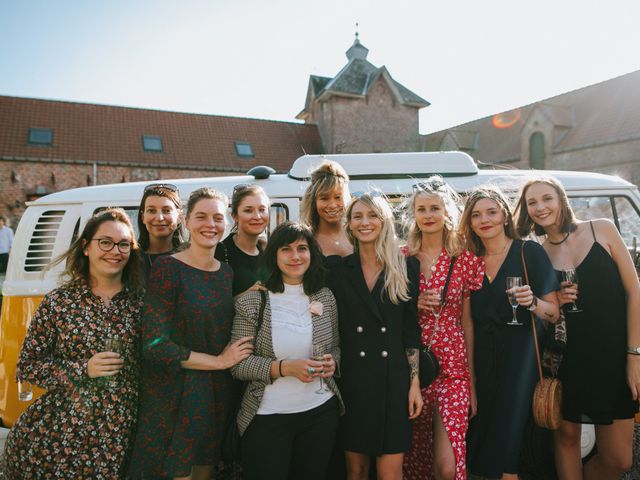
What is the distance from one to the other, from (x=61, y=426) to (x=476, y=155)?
33.0 meters

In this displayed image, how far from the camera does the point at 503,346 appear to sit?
271 cm

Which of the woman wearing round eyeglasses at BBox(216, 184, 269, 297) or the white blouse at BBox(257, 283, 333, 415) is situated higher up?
the woman wearing round eyeglasses at BBox(216, 184, 269, 297)

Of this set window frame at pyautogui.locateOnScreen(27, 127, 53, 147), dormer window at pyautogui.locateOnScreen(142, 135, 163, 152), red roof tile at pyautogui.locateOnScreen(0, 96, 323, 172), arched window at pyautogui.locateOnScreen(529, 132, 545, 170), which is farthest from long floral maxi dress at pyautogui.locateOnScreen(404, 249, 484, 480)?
arched window at pyautogui.locateOnScreen(529, 132, 545, 170)

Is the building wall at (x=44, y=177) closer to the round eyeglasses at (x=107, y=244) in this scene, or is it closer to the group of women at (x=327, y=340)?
the group of women at (x=327, y=340)

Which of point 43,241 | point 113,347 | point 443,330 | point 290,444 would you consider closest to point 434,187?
point 443,330

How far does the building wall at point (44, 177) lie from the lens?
2003 cm

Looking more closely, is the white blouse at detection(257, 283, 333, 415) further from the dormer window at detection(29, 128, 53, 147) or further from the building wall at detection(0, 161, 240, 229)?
the dormer window at detection(29, 128, 53, 147)

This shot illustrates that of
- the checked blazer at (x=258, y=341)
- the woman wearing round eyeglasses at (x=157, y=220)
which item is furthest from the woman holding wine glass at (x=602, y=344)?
the woman wearing round eyeglasses at (x=157, y=220)

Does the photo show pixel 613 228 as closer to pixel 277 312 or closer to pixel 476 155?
pixel 277 312

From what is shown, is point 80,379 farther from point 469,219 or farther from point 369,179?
point 369,179

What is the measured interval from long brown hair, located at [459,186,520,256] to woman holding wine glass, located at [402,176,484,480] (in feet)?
0.21

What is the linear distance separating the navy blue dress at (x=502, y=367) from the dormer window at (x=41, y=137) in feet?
76.1

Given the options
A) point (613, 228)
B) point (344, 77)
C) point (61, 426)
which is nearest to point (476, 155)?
point (344, 77)

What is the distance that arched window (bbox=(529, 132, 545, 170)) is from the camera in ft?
91.1
